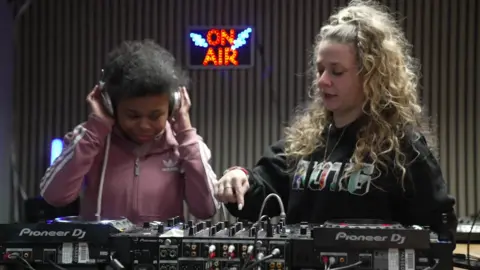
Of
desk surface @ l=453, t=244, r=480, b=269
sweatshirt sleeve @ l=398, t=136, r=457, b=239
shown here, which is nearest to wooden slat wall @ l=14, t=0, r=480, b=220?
desk surface @ l=453, t=244, r=480, b=269

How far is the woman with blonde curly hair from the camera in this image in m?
1.53

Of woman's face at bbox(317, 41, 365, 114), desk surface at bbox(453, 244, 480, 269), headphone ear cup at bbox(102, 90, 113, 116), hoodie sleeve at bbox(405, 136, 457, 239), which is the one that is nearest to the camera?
hoodie sleeve at bbox(405, 136, 457, 239)

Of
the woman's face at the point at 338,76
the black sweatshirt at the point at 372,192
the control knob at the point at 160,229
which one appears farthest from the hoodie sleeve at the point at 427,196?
the control knob at the point at 160,229

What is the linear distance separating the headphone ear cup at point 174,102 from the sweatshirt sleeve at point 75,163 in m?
0.18

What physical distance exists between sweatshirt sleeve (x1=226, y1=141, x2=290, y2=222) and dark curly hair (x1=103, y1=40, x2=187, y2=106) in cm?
37

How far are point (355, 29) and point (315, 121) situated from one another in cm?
29

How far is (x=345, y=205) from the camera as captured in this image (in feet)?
5.06

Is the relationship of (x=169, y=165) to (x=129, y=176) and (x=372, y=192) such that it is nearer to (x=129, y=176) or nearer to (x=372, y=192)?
(x=129, y=176)

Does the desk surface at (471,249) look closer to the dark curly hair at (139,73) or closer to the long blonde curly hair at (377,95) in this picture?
the long blonde curly hair at (377,95)

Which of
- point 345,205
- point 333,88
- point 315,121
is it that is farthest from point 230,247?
point 315,121

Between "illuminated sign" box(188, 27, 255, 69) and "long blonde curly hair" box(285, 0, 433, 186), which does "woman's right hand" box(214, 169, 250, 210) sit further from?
"illuminated sign" box(188, 27, 255, 69)

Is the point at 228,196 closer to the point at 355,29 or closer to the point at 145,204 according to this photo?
the point at 145,204

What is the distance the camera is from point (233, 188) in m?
1.54

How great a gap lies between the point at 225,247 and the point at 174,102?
2.64ft
